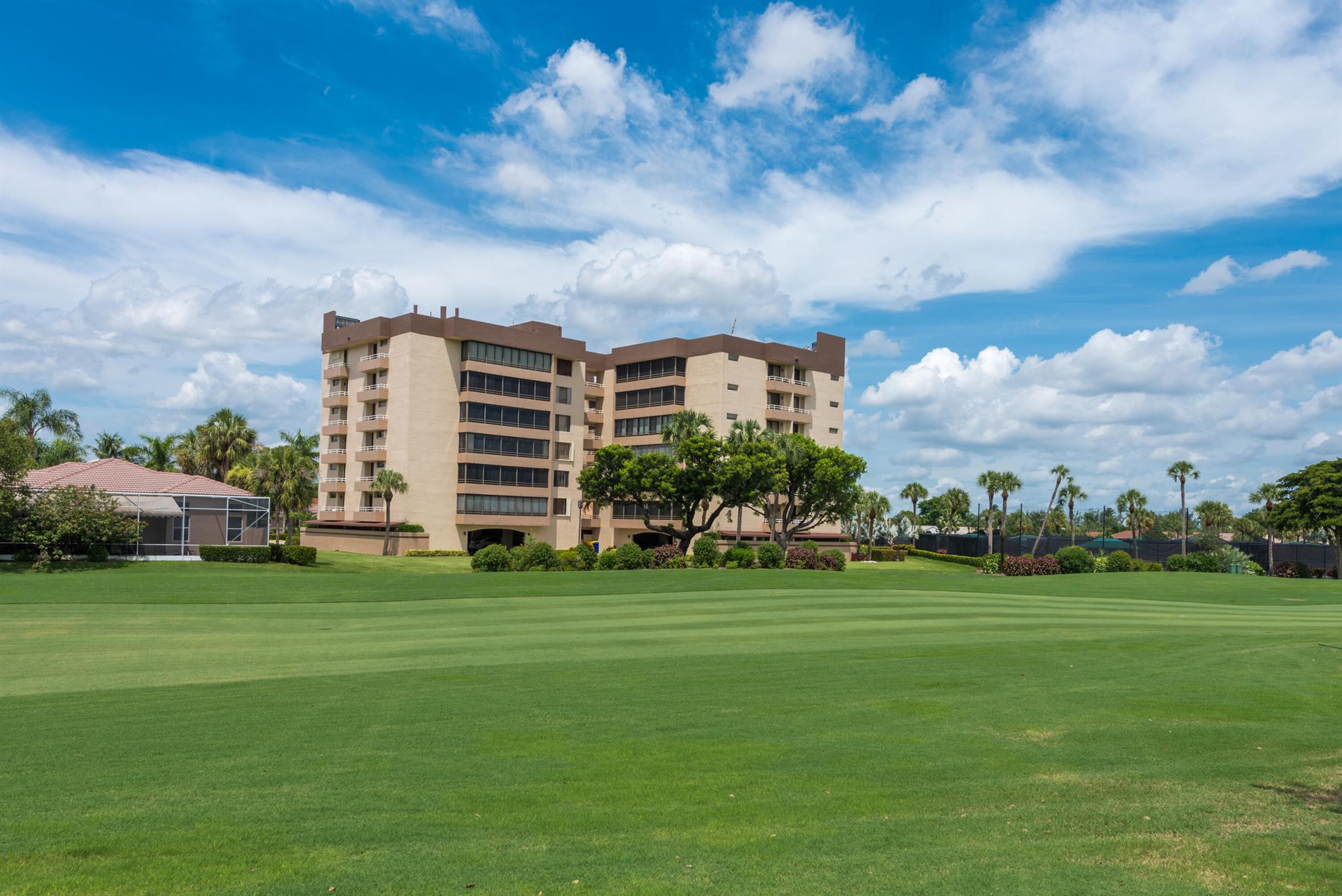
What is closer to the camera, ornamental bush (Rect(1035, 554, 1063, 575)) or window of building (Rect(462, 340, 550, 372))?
ornamental bush (Rect(1035, 554, 1063, 575))

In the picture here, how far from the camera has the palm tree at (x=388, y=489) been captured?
72.1 m

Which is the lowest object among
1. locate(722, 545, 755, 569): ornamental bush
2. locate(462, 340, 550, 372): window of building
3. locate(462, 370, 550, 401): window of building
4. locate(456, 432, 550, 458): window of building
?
locate(722, 545, 755, 569): ornamental bush

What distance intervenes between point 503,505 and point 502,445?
520 centimetres

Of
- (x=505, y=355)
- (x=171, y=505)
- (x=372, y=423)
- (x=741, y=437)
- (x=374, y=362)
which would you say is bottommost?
(x=171, y=505)

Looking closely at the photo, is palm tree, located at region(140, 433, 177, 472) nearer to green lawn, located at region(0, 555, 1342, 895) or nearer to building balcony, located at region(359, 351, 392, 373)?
building balcony, located at region(359, 351, 392, 373)

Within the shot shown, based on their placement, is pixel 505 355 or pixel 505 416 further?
pixel 505 355

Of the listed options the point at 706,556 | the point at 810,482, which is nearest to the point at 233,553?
the point at 706,556

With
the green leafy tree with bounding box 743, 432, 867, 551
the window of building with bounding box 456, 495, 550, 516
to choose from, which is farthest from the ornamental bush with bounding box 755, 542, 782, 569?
the window of building with bounding box 456, 495, 550, 516

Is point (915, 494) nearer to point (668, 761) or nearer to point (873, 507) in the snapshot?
point (873, 507)

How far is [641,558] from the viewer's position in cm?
5309

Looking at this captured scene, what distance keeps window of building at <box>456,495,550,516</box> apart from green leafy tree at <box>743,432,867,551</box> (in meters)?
19.1

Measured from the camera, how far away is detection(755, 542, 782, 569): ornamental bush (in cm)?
5731

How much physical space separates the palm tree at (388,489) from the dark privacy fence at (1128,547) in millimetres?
55384

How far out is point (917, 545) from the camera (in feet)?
351
